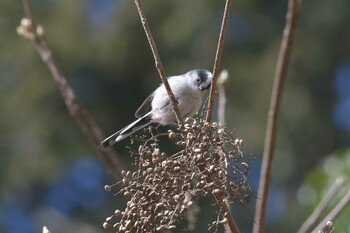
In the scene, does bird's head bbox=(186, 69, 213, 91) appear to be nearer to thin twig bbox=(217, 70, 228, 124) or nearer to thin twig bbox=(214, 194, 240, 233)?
thin twig bbox=(217, 70, 228, 124)

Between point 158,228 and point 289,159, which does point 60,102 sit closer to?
point 289,159

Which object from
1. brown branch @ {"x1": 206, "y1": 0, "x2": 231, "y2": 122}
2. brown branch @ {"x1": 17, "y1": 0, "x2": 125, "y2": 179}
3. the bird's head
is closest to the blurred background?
the bird's head

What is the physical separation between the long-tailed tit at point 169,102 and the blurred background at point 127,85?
8750mm

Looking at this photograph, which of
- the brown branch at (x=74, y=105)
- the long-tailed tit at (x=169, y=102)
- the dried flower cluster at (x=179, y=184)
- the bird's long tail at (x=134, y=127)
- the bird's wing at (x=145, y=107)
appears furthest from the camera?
the bird's wing at (x=145, y=107)

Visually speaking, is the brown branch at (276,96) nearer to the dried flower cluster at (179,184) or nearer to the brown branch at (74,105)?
the dried flower cluster at (179,184)

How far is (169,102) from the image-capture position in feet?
9.97

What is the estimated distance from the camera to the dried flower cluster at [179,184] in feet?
5.84

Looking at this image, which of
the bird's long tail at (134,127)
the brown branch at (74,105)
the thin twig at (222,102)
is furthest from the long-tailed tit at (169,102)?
the brown branch at (74,105)

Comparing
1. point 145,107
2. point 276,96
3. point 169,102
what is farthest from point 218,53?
point 145,107

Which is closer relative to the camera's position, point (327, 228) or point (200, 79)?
point (327, 228)

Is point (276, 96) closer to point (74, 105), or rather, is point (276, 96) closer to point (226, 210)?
point (226, 210)

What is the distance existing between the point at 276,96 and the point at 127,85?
39.2ft

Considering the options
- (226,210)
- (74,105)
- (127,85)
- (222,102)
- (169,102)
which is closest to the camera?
(226,210)

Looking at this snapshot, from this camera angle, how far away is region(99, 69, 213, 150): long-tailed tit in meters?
3.02
